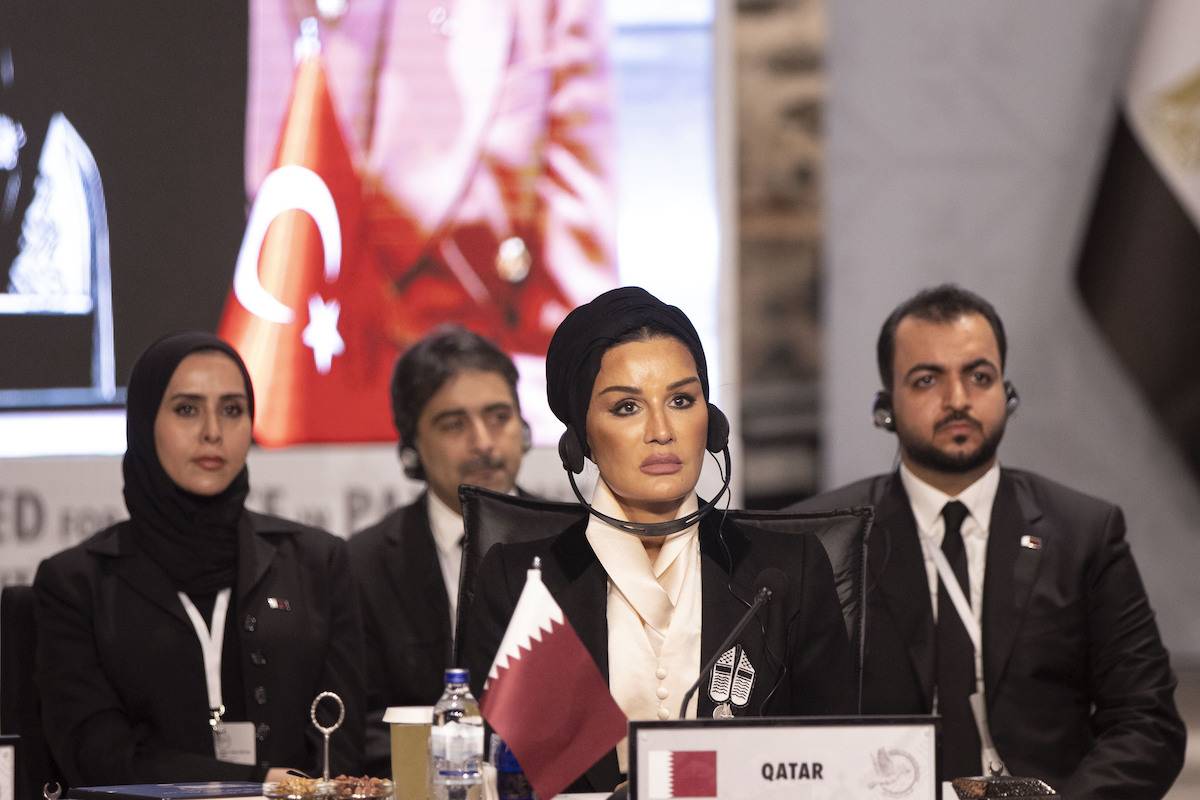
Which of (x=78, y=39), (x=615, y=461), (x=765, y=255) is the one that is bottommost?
(x=615, y=461)

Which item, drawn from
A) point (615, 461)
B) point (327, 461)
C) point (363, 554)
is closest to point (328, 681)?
point (363, 554)

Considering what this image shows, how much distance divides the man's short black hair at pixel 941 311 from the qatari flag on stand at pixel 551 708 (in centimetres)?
162

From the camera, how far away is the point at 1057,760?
3174 millimetres

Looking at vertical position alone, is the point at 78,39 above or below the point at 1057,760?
above

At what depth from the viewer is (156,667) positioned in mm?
3104

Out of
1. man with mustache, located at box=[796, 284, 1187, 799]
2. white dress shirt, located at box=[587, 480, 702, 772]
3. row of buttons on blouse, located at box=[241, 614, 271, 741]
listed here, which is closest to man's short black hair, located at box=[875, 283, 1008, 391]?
man with mustache, located at box=[796, 284, 1187, 799]

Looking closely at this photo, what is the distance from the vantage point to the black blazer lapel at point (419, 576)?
12.1 ft

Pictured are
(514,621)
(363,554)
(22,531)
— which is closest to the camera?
(514,621)

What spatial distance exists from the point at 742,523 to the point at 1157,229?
8.60 feet

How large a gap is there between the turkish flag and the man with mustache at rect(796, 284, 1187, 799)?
185cm

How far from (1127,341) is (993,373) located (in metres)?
1.59

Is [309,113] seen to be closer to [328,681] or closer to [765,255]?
[765,255]

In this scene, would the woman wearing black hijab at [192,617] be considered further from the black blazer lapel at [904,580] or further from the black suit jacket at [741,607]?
the black blazer lapel at [904,580]

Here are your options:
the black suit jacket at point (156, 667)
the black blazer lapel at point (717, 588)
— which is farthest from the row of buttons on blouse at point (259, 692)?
the black blazer lapel at point (717, 588)
